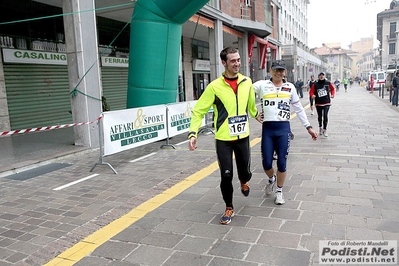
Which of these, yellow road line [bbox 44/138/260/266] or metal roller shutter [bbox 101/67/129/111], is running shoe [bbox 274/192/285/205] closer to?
yellow road line [bbox 44/138/260/266]

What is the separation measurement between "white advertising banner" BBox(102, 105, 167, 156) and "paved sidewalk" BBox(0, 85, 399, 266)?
0.48m

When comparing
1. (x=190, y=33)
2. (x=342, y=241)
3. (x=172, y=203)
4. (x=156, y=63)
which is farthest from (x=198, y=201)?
(x=190, y=33)

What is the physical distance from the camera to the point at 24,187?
5.57 m

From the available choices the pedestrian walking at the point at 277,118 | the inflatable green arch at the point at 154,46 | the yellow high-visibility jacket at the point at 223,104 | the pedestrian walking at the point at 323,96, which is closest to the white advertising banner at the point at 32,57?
the inflatable green arch at the point at 154,46

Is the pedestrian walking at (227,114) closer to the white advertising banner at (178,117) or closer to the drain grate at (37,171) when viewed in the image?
the drain grate at (37,171)

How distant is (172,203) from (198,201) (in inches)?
13.8

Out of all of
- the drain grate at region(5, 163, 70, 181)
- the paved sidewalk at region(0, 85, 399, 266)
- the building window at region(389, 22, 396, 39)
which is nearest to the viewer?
the paved sidewalk at region(0, 85, 399, 266)

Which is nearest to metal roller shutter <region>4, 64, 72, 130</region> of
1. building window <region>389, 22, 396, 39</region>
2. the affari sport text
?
the affari sport text

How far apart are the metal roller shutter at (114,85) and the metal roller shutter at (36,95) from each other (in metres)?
2.06

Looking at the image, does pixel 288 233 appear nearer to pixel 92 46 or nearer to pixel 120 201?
pixel 120 201

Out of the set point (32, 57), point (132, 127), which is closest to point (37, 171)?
point (132, 127)

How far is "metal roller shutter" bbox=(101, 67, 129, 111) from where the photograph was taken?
48.9 ft

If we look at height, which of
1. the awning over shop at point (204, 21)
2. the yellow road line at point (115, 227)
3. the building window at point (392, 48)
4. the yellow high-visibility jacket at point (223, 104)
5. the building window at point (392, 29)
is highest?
the building window at point (392, 29)

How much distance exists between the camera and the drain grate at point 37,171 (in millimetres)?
6195
